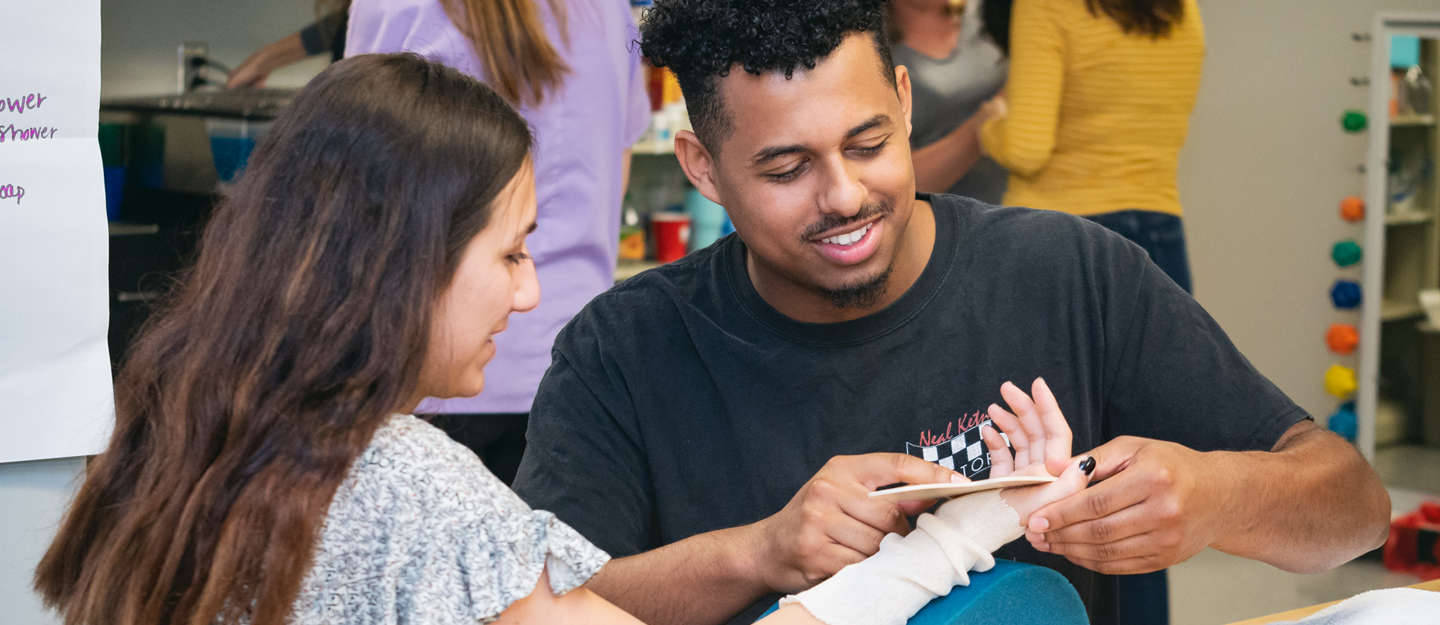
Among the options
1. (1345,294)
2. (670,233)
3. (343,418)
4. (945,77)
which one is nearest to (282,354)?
(343,418)

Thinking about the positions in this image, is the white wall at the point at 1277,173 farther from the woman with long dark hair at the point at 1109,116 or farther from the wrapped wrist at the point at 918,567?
the wrapped wrist at the point at 918,567

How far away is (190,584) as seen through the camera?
0.78 metres

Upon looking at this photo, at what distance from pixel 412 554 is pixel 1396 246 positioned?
3.38 meters

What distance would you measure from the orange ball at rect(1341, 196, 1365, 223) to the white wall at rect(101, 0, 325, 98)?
3.07m

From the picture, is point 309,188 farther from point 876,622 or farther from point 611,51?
point 611,51

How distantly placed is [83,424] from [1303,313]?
3276 mm

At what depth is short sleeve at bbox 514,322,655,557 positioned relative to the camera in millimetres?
1162

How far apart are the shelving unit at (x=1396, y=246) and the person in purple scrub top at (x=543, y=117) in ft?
8.02

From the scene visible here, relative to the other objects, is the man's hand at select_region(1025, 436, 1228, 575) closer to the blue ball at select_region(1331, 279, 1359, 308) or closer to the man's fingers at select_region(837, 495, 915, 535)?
the man's fingers at select_region(837, 495, 915, 535)

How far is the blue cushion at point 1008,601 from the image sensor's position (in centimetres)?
88

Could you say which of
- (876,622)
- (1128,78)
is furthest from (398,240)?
(1128,78)

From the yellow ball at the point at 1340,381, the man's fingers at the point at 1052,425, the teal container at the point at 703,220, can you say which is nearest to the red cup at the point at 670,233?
the teal container at the point at 703,220

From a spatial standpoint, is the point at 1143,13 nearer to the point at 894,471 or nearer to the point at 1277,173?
the point at 894,471

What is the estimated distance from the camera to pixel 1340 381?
334cm
